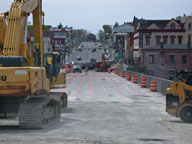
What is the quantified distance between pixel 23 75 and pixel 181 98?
6937 mm

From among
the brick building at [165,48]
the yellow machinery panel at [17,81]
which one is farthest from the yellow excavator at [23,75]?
the brick building at [165,48]

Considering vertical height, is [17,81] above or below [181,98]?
above

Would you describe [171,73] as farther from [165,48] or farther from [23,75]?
[23,75]

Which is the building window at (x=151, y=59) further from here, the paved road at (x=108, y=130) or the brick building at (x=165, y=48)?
the paved road at (x=108, y=130)

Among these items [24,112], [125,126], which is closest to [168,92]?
[125,126]

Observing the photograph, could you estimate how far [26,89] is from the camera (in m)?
14.9

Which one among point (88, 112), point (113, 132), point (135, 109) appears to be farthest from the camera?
point (135, 109)

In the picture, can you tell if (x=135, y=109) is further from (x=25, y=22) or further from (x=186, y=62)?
(x=186, y=62)

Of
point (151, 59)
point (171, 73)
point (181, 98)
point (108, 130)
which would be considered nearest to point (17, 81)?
point (108, 130)

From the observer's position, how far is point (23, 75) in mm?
14758

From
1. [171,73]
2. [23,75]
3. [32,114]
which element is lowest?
[171,73]

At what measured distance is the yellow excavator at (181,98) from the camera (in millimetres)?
17953

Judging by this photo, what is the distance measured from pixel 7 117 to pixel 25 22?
415cm

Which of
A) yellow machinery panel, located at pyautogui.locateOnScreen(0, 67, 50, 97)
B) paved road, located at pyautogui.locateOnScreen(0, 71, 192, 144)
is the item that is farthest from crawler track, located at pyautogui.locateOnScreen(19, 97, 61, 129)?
yellow machinery panel, located at pyautogui.locateOnScreen(0, 67, 50, 97)
